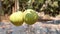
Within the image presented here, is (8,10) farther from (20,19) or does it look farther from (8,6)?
(20,19)

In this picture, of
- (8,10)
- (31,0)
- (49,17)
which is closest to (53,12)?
(49,17)

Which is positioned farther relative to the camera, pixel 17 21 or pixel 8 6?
pixel 8 6

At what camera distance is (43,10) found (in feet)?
18.3

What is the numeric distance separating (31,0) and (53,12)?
202 inches

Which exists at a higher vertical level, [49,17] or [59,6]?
[59,6]

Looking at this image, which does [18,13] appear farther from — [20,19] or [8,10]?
[8,10]

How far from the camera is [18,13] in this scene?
0.59 meters

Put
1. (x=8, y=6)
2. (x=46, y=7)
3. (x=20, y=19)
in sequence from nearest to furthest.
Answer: (x=20, y=19) → (x=8, y=6) → (x=46, y=7)

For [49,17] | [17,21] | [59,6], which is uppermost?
[17,21]

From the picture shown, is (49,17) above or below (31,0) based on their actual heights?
below

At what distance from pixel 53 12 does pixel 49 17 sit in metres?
0.24

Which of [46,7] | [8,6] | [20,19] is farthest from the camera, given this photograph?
[46,7]

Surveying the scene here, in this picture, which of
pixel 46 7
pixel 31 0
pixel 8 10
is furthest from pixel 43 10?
pixel 31 0

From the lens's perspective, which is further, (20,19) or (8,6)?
(8,6)
